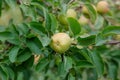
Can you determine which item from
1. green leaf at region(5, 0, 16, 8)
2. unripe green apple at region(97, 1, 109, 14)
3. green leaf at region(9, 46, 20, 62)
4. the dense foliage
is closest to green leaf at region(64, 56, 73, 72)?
the dense foliage

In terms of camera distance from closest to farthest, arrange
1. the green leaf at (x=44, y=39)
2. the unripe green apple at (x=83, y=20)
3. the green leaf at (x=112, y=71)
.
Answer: the green leaf at (x=44, y=39) < the green leaf at (x=112, y=71) < the unripe green apple at (x=83, y=20)

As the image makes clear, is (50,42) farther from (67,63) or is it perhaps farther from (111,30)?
(111,30)

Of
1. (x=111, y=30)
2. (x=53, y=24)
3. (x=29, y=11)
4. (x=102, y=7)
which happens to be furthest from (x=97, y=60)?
(x=102, y=7)

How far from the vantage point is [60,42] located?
1.61 m

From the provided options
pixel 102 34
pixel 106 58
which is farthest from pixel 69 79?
pixel 106 58

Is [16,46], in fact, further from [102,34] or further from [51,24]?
[102,34]

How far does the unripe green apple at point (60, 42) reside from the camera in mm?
1613

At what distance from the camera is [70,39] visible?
1663mm

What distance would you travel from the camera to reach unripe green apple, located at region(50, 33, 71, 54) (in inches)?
63.5

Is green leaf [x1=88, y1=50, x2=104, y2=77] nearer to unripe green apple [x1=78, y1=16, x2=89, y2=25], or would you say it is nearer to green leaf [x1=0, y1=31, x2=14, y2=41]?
green leaf [x1=0, y1=31, x2=14, y2=41]

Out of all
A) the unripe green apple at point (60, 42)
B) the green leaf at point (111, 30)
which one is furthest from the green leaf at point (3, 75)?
the green leaf at point (111, 30)

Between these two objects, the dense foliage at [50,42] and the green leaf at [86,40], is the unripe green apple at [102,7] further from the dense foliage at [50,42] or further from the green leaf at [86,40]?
the green leaf at [86,40]

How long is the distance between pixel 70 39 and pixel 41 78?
87 cm

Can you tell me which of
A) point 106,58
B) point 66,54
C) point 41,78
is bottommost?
point 41,78
